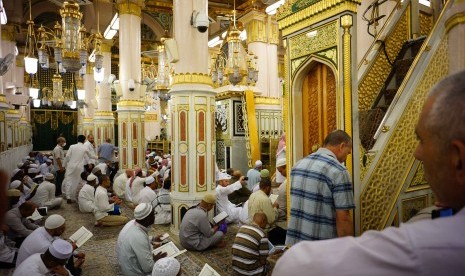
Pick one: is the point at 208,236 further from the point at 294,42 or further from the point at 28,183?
the point at 28,183

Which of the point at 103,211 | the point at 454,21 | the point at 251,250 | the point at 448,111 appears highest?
the point at 454,21

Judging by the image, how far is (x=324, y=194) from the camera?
203 cm

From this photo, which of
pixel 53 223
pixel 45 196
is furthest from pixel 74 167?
pixel 53 223

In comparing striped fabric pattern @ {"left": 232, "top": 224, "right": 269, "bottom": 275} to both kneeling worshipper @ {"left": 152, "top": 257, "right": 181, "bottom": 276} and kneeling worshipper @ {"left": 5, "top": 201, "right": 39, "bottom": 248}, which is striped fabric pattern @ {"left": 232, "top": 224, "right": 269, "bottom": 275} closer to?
kneeling worshipper @ {"left": 152, "top": 257, "right": 181, "bottom": 276}

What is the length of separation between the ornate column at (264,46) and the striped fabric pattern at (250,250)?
316 inches

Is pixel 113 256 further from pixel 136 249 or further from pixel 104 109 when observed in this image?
pixel 104 109

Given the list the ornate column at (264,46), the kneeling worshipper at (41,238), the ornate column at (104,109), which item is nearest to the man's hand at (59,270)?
the kneeling worshipper at (41,238)

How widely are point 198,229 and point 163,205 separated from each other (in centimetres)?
163

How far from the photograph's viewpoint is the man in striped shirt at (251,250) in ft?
10.1

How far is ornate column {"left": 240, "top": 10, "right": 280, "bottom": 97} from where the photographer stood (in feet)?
35.0

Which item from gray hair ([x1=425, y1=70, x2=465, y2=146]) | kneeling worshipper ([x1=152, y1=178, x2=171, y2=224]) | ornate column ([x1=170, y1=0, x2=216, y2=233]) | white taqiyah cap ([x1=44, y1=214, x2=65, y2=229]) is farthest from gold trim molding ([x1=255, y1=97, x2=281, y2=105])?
gray hair ([x1=425, y1=70, x2=465, y2=146])

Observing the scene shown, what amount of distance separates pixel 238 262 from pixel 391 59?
3.35 m

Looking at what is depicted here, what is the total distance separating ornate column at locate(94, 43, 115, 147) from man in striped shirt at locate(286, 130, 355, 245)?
10.5 metres

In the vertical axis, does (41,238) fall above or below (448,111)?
below
